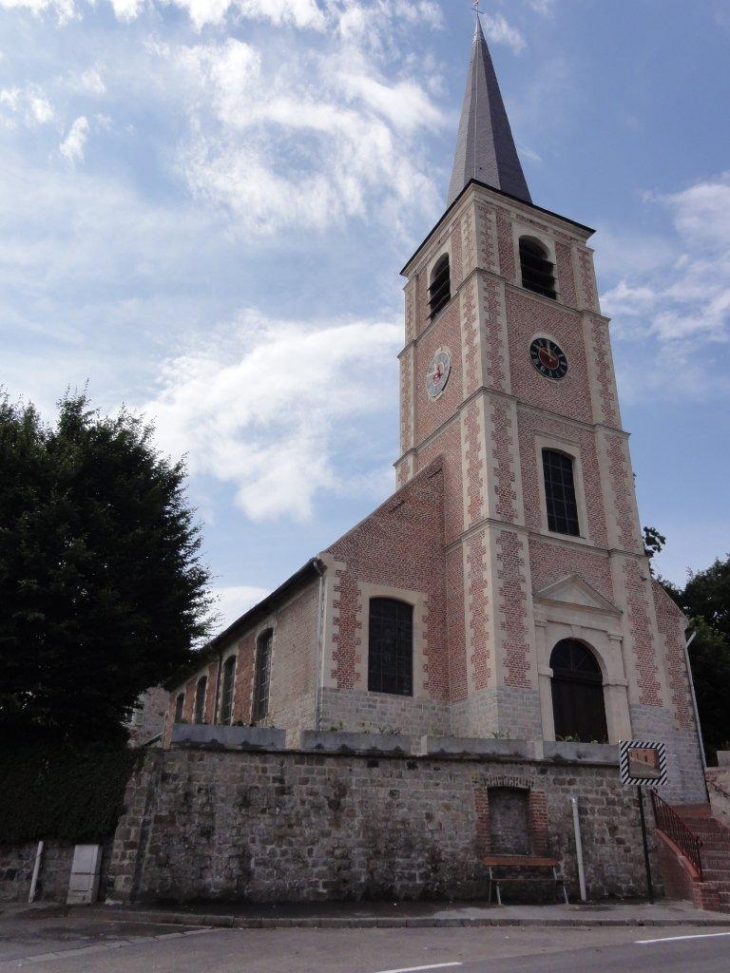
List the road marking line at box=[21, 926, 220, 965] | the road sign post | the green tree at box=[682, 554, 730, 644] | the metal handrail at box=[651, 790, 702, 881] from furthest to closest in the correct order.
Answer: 1. the green tree at box=[682, 554, 730, 644]
2. the metal handrail at box=[651, 790, 702, 881]
3. the road sign post
4. the road marking line at box=[21, 926, 220, 965]

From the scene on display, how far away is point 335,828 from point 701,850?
639 cm

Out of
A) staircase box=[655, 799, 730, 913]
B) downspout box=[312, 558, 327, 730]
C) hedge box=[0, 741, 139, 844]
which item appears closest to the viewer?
hedge box=[0, 741, 139, 844]

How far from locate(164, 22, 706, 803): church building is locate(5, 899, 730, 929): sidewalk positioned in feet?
9.40

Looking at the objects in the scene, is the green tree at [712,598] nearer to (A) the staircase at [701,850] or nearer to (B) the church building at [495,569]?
(B) the church building at [495,569]

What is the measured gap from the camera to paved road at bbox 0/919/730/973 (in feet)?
22.8

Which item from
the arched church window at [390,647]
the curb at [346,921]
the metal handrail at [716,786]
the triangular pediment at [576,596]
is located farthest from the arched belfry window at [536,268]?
the curb at [346,921]

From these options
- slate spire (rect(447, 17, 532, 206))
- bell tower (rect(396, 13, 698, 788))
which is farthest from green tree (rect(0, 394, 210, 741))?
slate spire (rect(447, 17, 532, 206))

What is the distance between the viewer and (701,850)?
12641mm

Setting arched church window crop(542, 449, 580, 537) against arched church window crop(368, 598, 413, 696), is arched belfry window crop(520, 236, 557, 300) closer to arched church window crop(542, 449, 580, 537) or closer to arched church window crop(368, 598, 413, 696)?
arched church window crop(542, 449, 580, 537)

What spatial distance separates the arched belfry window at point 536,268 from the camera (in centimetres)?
2325

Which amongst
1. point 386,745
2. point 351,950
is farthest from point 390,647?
point 351,950

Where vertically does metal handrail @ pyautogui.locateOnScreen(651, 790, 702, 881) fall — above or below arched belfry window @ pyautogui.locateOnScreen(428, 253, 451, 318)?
below

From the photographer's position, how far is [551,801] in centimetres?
1280

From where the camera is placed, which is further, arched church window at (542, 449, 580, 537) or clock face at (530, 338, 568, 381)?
clock face at (530, 338, 568, 381)
